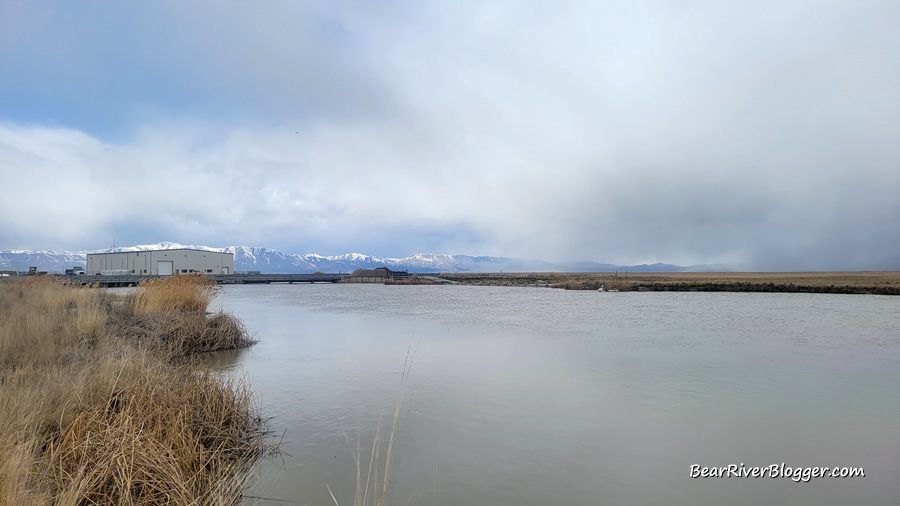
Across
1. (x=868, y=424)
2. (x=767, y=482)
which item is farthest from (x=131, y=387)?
(x=868, y=424)

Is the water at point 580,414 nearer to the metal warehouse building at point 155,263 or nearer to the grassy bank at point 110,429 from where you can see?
the grassy bank at point 110,429

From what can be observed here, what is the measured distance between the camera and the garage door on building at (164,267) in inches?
3108

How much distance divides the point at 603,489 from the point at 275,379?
279 inches

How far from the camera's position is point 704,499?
4.73 metres

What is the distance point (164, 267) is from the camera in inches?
3125

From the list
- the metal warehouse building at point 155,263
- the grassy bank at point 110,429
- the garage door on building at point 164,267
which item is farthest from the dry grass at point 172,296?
the garage door on building at point 164,267

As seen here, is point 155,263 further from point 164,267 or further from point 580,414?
point 580,414

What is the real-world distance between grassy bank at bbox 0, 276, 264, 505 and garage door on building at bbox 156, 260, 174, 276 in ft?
265

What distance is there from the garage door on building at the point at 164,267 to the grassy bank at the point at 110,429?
80624mm

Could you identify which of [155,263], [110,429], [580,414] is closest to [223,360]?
[110,429]

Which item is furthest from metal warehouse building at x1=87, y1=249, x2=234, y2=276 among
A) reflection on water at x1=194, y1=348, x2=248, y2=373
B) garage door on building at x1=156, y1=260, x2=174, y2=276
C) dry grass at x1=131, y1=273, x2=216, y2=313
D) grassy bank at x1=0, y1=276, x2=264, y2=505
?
grassy bank at x1=0, y1=276, x2=264, y2=505

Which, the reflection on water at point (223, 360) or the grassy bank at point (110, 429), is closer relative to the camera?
the grassy bank at point (110, 429)

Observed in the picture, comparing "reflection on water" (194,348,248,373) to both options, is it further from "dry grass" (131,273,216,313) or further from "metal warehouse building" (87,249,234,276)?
"metal warehouse building" (87,249,234,276)

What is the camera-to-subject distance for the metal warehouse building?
7888 centimetres
